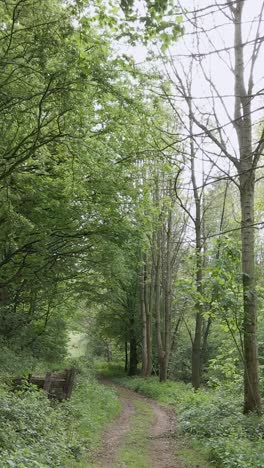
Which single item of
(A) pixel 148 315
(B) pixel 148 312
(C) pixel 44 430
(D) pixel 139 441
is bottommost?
(D) pixel 139 441

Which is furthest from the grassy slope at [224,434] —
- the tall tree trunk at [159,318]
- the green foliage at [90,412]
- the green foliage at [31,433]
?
the tall tree trunk at [159,318]

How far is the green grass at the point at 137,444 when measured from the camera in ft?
25.4

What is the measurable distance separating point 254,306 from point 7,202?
5.38 m

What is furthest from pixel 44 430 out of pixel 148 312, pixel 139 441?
pixel 148 312

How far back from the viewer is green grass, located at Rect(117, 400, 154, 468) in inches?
305

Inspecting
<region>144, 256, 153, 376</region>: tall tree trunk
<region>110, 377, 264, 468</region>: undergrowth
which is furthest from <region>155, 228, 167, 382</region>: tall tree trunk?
→ <region>110, 377, 264, 468</region>: undergrowth

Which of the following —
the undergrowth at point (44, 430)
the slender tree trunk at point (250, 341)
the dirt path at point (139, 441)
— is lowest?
the dirt path at point (139, 441)

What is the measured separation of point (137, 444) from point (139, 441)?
1.14 ft

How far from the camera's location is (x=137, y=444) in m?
9.30

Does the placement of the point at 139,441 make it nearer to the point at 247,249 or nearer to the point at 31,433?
the point at 31,433

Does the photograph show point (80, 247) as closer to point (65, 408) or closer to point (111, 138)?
point (111, 138)

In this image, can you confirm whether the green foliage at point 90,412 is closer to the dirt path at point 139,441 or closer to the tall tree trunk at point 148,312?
the dirt path at point 139,441

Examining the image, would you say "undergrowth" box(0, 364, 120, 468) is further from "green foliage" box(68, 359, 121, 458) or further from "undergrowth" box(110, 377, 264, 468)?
"undergrowth" box(110, 377, 264, 468)

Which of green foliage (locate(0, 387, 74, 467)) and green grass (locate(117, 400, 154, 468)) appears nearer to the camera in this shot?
green foliage (locate(0, 387, 74, 467))
